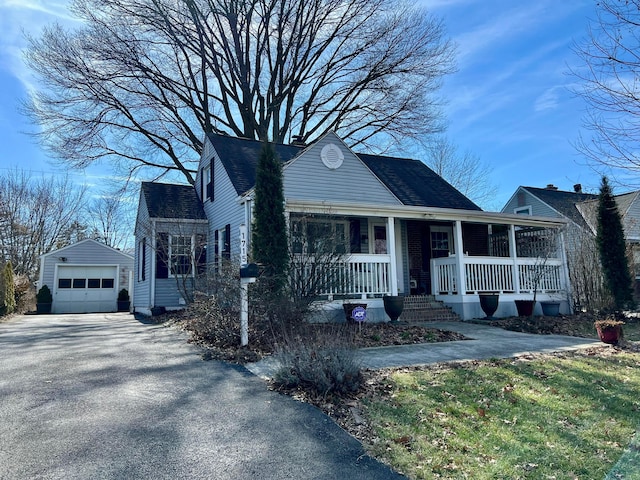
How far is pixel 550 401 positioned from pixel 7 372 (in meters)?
7.06

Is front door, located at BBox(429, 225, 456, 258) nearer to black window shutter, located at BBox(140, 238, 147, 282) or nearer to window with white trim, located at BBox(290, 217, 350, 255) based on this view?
window with white trim, located at BBox(290, 217, 350, 255)

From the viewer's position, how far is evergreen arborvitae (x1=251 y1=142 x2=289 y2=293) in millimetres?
9242

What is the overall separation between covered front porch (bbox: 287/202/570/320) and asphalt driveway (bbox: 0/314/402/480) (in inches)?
187

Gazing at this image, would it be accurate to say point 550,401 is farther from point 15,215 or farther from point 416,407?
point 15,215

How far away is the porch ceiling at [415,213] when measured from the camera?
1107cm

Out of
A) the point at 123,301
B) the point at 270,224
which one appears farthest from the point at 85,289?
the point at 270,224

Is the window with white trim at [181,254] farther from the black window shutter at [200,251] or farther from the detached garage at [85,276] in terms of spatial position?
the detached garage at [85,276]

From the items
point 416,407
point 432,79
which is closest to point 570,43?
point 416,407

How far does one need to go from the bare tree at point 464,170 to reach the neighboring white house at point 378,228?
15583 millimetres

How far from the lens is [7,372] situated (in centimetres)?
609

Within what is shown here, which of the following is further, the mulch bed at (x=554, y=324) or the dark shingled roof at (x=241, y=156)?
the dark shingled roof at (x=241, y=156)

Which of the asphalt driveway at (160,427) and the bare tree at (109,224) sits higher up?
the bare tree at (109,224)

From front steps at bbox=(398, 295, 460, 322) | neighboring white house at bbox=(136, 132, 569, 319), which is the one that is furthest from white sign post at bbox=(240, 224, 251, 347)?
front steps at bbox=(398, 295, 460, 322)

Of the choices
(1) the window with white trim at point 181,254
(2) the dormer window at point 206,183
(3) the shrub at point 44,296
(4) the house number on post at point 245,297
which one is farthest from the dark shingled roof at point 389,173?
(3) the shrub at point 44,296
